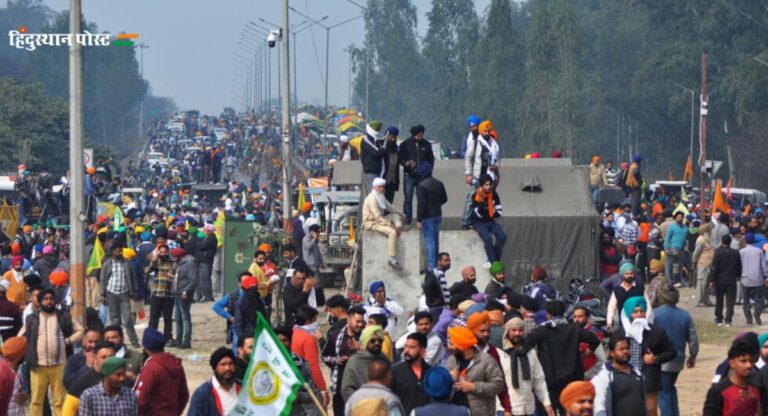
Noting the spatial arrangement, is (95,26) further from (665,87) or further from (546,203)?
(546,203)

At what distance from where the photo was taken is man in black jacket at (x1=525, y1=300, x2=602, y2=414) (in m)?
13.8

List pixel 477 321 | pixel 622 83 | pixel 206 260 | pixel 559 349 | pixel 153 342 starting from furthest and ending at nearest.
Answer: pixel 622 83 → pixel 206 260 → pixel 559 349 → pixel 477 321 → pixel 153 342

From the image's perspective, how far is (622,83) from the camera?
91.6 meters

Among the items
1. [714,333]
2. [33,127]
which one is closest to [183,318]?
[714,333]

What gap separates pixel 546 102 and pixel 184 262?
65.5 metres

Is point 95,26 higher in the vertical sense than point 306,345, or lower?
higher

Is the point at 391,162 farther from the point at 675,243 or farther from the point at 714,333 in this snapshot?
the point at 675,243

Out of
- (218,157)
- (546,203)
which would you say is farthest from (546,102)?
(546,203)

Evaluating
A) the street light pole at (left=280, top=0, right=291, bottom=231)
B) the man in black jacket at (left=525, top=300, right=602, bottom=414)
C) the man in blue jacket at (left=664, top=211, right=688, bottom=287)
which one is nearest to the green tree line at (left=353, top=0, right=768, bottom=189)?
the street light pole at (left=280, top=0, right=291, bottom=231)

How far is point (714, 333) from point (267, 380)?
1532 centimetres

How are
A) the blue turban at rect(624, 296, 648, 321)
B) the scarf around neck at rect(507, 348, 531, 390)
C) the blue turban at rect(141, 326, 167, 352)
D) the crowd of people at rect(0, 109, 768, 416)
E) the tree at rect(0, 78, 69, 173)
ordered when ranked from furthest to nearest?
1. the tree at rect(0, 78, 69, 173)
2. the blue turban at rect(624, 296, 648, 321)
3. the scarf around neck at rect(507, 348, 531, 390)
4. the blue turban at rect(141, 326, 167, 352)
5. the crowd of people at rect(0, 109, 768, 416)

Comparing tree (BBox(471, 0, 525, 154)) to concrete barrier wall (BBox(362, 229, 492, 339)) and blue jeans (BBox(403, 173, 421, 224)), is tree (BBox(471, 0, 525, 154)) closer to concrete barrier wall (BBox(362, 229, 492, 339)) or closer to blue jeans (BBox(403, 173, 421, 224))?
blue jeans (BBox(403, 173, 421, 224))

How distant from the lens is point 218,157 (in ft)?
200

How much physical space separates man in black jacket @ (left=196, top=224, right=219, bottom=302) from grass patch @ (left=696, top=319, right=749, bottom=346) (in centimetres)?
838
